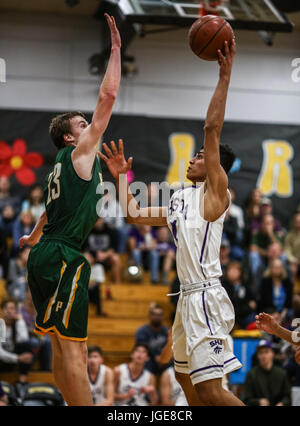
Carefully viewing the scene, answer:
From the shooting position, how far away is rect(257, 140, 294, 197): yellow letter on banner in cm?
1572

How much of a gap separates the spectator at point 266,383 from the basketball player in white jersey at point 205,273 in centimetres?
422

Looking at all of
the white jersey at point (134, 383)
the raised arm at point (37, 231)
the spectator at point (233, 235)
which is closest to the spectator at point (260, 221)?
the spectator at point (233, 235)

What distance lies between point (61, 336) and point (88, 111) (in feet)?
36.0

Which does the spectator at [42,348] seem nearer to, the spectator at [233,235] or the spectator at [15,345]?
the spectator at [15,345]

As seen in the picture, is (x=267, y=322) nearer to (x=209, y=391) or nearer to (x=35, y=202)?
(x=209, y=391)

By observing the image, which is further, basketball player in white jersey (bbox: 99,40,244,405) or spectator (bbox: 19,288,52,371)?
spectator (bbox: 19,288,52,371)

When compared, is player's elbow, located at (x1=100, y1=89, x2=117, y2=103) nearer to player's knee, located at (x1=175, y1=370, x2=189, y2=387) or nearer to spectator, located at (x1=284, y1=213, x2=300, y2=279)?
player's knee, located at (x1=175, y1=370, x2=189, y2=387)

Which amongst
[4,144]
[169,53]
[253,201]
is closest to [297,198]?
[253,201]

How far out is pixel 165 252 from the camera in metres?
13.3

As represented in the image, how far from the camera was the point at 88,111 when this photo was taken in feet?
49.7

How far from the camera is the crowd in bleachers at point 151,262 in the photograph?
10.5m

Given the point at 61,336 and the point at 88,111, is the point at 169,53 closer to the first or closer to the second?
the point at 88,111

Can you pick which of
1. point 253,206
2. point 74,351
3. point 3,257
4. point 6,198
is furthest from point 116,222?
point 74,351

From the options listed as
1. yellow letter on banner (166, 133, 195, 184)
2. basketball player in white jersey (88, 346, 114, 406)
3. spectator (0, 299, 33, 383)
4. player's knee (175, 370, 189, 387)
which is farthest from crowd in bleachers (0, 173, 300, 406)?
player's knee (175, 370, 189, 387)
